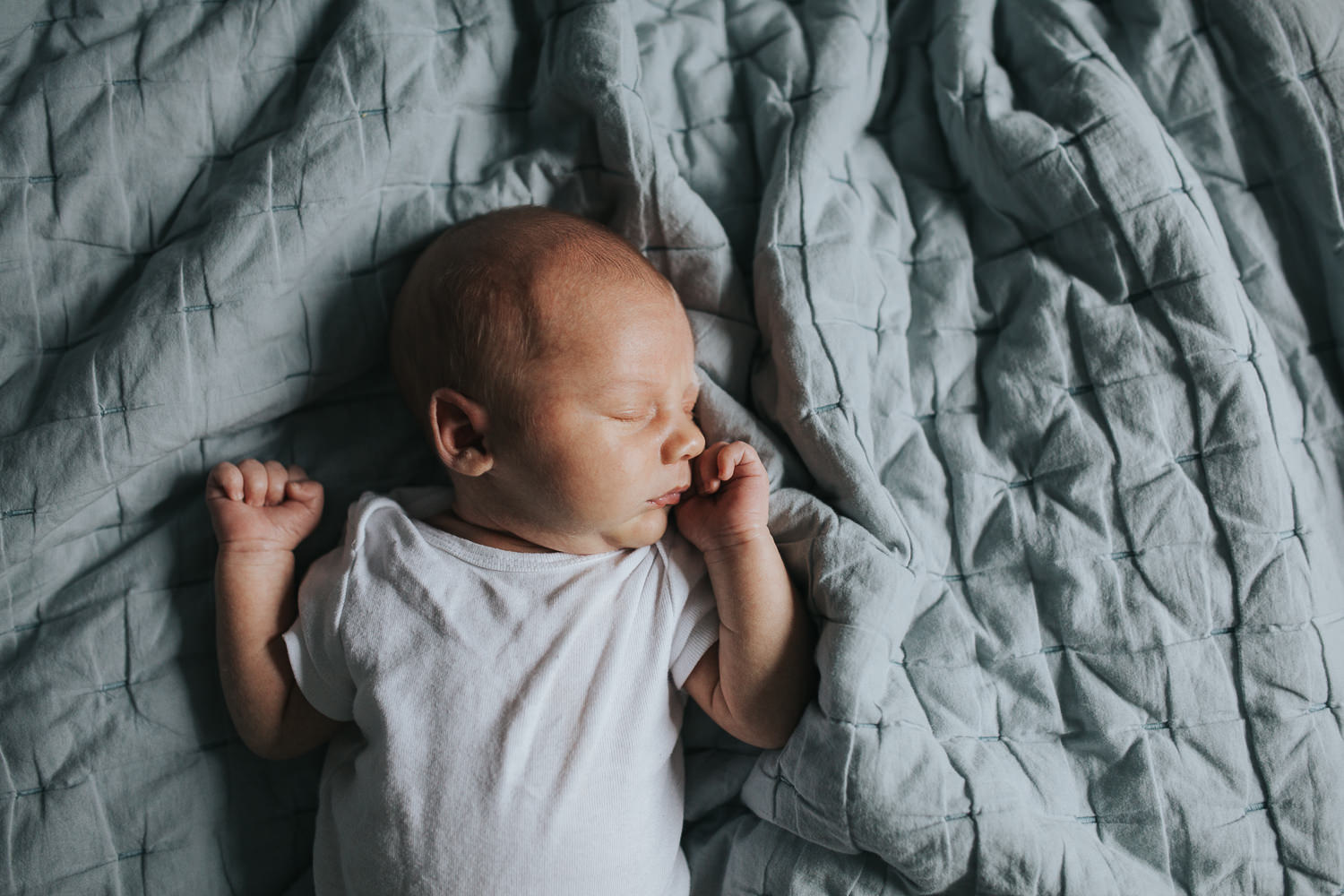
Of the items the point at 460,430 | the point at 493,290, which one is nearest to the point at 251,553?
the point at 460,430

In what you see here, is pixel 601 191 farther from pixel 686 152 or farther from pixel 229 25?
pixel 229 25

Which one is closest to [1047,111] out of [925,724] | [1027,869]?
[925,724]

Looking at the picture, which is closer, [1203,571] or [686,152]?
[1203,571]

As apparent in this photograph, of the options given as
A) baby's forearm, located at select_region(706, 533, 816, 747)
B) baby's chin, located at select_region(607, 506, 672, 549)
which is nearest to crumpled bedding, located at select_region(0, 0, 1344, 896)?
baby's forearm, located at select_region(706, 533, 816, 747)

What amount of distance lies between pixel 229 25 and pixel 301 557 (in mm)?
659

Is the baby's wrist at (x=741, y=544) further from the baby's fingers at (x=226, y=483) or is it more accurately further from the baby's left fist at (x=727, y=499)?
the baby's fingers at (x=226, y=483)

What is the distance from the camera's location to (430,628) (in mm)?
1030

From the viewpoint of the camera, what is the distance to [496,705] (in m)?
1.00

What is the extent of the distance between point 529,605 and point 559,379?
0.81ft

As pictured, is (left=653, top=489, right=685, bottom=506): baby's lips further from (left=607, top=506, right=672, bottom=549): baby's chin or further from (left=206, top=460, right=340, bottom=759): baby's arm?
(left=206, top=460, right=340, bottom=759): baby's arm

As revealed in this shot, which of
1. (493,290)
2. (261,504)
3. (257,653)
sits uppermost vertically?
(493,290)

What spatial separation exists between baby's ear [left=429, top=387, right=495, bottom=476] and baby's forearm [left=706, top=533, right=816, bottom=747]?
0.89ft

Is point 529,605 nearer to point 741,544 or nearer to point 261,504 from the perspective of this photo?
point 741,544

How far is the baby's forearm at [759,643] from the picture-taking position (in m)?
1.00
